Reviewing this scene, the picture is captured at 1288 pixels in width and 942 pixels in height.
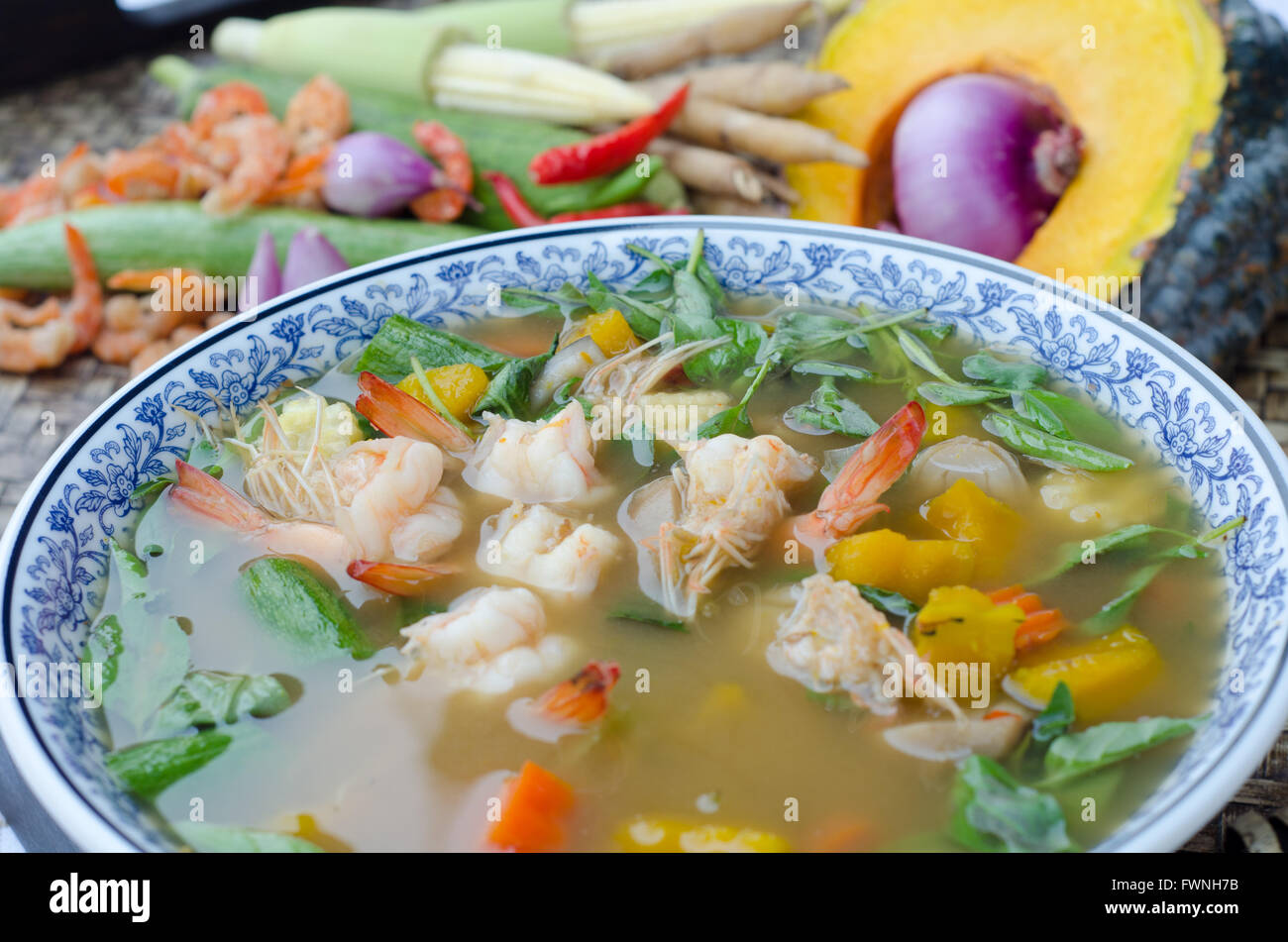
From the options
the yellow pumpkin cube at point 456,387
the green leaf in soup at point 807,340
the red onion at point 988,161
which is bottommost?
the yellow pumpkin cube at point 456,387

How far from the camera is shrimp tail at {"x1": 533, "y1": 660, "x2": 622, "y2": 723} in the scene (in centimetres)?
202

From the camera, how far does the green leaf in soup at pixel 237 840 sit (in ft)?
6.02

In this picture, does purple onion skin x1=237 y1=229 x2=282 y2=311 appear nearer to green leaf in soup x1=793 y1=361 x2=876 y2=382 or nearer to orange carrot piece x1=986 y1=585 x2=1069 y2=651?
green leaf in soup x1=793 y1=361 x2=876 y2=382

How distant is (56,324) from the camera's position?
12.5 ft

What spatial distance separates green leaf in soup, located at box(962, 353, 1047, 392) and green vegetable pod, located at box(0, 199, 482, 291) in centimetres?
210

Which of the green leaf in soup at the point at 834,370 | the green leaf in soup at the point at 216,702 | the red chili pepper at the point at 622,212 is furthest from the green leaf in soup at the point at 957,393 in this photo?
the green leaf in soup at the point at 216,702

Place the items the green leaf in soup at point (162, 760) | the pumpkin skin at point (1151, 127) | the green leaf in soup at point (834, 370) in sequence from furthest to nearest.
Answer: the pumpkin skin at point (1151, 127) → the green leaf in soup at point (834, 370) → the green leaf in soup at point (162, 760)

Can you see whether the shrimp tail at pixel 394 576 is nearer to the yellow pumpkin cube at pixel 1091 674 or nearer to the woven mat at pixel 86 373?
the yellow pumpkin cube at pixel 1091 674

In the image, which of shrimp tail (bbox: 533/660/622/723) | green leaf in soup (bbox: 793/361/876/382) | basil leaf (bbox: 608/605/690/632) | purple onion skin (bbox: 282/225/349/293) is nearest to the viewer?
shrimp tail (bbox: 533/660/622/723)

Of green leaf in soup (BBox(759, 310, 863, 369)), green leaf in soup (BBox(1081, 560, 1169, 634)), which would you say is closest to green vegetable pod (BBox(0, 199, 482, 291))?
green leaf in soup (BBox(759, 310, 863, 369))

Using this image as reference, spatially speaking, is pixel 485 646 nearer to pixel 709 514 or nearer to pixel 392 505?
pixel 392 505

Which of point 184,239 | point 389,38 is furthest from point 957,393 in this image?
point 389,38

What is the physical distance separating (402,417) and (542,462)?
40 centimetres
